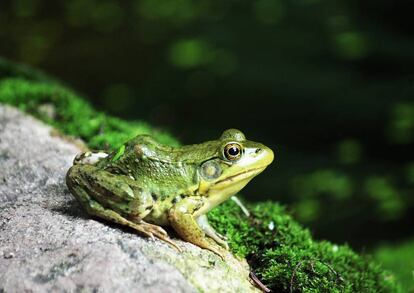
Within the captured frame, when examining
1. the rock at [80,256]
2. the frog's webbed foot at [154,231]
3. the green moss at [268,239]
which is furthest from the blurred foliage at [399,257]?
the frog's webbed foot at [154,231]

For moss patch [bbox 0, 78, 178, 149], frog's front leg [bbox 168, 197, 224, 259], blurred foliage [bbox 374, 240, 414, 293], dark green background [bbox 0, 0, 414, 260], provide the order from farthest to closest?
dark green background [bbox 0, 0, 414, 260] → blurred foliage [bbox 374, 240, 414, 293] → moss patch [bbox 0, 78, 178, 149] → frog's front leg [bbox 168, 197, 224, 259]

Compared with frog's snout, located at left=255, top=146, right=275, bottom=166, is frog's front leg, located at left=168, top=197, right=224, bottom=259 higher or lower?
lower

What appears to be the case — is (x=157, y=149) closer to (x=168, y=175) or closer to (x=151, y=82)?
(x=168, y=175)

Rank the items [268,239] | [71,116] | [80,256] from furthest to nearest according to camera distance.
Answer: [71,116] → [268,239] → [80,256]

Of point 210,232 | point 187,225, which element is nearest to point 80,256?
point 187,225

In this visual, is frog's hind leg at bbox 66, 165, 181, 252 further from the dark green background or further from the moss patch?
the dark green background

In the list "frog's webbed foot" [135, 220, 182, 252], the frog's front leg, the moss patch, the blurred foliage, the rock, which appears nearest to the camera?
the rock

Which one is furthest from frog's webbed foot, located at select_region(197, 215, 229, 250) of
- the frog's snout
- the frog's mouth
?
the frog's snout

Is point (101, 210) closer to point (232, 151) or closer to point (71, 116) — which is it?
point (232, 151)

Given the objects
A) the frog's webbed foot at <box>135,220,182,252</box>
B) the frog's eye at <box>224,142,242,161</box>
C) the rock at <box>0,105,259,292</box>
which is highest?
the frog's eye at <box>224,142,242,161</box>
